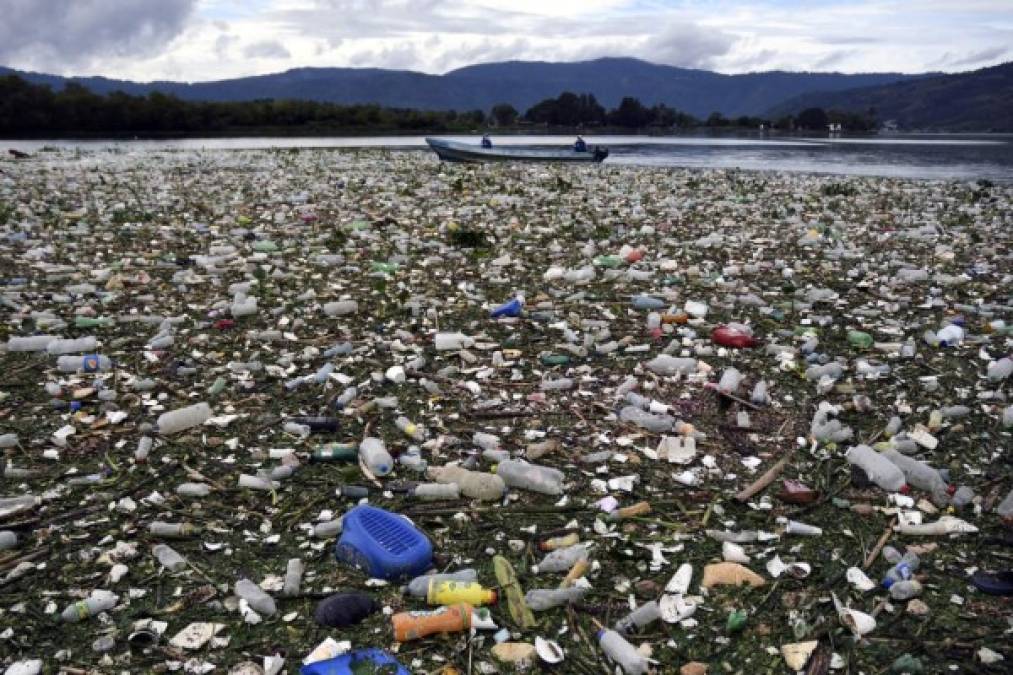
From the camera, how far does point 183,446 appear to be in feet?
13.5

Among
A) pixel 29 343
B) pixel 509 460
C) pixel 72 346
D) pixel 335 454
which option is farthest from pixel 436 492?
pixel 29 343

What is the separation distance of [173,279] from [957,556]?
727 centimetres

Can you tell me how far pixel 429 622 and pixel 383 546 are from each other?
48 cm

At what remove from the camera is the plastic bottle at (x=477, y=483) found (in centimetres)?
360

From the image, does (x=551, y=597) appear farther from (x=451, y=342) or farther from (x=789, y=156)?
(x=789, y=156)

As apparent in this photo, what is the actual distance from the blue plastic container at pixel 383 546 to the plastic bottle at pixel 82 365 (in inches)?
119

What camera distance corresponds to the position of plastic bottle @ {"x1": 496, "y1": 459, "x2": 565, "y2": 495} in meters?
3.65

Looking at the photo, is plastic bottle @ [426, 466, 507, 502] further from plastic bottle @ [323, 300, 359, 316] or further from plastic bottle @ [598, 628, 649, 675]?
plastic bottle @ [323, 300, 359, 316]

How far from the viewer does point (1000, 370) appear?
495cm

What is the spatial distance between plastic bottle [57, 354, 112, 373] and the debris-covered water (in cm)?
2

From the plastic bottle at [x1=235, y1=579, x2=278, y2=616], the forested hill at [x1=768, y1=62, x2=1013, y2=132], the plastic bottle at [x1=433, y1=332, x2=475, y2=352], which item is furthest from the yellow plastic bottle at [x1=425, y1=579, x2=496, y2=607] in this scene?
the forested hill at [x1=768, y1=62, x2=1013, y2=132]

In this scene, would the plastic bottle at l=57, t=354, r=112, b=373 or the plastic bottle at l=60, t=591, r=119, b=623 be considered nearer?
the plastic bottle at l=60, t=591, r=119, b=623

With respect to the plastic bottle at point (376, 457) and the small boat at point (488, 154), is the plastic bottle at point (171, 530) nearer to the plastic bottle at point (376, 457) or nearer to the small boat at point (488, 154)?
the plastic bottle at point (376, 457)

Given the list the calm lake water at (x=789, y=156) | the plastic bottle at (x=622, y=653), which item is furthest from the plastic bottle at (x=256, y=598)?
the calm lake water at (x=789, y=156)
